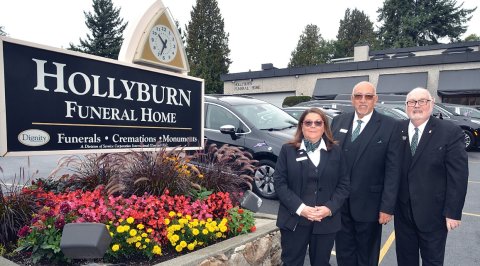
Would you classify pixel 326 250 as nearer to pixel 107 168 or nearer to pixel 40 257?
pixel 40 257

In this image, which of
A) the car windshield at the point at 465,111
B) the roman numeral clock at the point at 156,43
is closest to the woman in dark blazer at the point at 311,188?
the roman numeral clock at the point at 156,43

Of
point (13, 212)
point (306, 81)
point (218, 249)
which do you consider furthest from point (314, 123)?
point (306, 81)

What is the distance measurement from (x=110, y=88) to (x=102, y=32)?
A: 139ft

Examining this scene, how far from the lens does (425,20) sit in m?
Result: 39.3

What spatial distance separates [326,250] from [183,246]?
116cm

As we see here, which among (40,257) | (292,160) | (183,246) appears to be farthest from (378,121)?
(40,257)

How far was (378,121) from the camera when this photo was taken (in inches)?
124

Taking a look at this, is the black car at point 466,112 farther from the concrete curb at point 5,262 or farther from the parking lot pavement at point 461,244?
the concrete curb at point 5,262

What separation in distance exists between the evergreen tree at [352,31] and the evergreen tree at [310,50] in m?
1.57

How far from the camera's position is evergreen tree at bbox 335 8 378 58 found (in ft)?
187

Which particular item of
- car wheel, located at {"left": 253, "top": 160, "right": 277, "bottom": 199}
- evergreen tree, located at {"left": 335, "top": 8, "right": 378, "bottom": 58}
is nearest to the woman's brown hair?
car wheel, located at {"left": 253, "top": 160, "right": 277, "bottom": 199}

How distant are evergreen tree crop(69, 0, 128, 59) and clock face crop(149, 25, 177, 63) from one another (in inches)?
1536

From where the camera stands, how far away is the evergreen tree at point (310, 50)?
5128 cm

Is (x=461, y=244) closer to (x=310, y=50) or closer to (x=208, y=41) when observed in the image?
(x=208, y=41)
